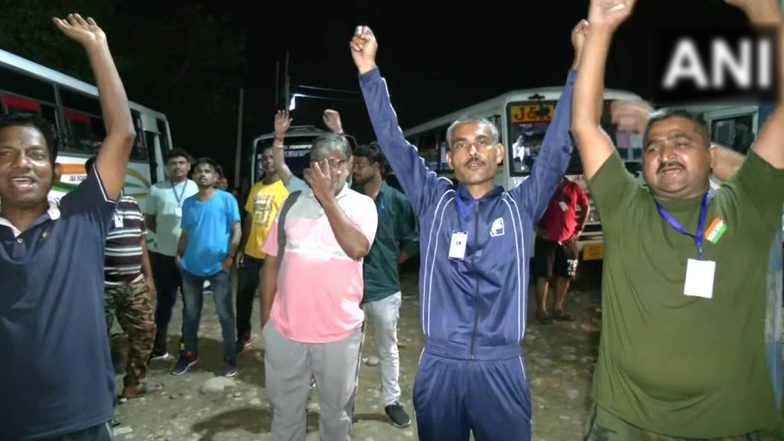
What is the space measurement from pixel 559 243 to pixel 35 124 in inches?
224

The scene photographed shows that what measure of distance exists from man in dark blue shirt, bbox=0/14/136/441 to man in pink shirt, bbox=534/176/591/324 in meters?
→ 5.24

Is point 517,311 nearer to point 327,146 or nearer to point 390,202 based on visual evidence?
point 327,146

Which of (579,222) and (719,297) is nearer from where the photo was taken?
(719,297)

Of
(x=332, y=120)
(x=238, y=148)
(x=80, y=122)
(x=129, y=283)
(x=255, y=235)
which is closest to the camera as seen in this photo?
(x=332, y=120)

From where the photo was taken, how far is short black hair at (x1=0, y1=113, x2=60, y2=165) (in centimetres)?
201

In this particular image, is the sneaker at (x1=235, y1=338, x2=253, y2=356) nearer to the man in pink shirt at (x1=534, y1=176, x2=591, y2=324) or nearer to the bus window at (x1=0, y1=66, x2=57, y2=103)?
the man in pink shirt at (x1=534, y1=176, x2=591, y2=324)

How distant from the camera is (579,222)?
6746 millimetres

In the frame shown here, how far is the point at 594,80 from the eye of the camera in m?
2.17

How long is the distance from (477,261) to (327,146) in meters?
1.15

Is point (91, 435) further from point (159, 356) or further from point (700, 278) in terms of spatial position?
point (159, 356)

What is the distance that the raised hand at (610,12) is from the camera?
214cm

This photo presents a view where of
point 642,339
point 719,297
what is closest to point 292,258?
point 642,339

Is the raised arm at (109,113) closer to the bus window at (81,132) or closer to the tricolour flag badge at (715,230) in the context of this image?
the tricolour flag badge at (715,230)

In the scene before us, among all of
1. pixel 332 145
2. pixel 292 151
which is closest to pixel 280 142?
pixel 332 145
